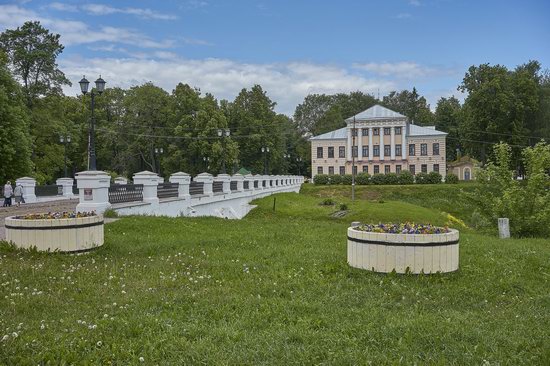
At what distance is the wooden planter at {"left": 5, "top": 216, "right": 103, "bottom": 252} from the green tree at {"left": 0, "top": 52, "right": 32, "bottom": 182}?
1065 inches

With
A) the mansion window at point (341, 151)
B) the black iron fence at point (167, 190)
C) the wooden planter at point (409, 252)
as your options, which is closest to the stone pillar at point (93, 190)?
the black iron fence at point (167, 190)

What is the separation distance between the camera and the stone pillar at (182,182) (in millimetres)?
21781

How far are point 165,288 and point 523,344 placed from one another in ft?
15.4

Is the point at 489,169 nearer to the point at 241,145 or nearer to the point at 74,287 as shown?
the point at 74,287

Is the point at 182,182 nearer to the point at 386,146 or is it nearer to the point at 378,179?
the point at 378,179

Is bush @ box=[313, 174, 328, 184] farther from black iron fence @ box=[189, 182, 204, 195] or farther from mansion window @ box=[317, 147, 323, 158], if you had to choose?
black iron fence @ box=[189, 182, 204, 195]

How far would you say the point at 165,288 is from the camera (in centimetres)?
708

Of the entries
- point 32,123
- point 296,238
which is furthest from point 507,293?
point 32,123

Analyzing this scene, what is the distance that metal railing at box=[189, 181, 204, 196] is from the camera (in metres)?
23.4

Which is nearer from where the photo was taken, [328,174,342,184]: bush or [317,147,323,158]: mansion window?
[328,174,342,184]: bush

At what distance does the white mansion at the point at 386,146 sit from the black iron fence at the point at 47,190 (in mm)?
48835

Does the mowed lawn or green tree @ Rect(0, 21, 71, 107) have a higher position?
green tree @ Rect(0, 21, 71, 107)

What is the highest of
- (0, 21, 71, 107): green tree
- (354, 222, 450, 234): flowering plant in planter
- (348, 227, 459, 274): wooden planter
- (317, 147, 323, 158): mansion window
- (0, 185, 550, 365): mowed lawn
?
(0, 21, 71, 107): green tree

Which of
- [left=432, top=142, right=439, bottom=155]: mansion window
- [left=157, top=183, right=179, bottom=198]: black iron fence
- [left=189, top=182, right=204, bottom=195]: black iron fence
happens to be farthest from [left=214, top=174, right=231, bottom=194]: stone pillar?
[left=432, top=142, right=439, bottom=155]: mansion window
